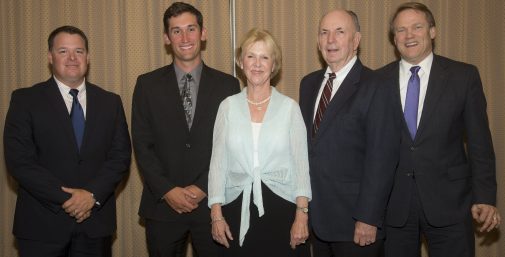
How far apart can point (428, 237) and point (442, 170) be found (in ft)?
1.25

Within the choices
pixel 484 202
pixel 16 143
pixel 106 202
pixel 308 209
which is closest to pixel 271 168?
pixel 308 209

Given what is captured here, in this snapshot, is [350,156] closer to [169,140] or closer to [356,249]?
[356,249]

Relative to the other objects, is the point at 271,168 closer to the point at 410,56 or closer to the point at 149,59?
the point at 410,56

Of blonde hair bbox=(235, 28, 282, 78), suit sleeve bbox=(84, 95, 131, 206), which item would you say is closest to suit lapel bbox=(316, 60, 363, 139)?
blonde hair bbox=(235, 28, 282, 78)

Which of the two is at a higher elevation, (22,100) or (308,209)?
(22,100)

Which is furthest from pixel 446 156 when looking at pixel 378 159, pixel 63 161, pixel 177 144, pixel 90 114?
pixel 63 161

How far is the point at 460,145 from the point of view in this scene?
2.78m

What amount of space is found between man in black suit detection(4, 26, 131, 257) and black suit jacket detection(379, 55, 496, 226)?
1594mm

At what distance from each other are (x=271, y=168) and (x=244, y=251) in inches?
16.6

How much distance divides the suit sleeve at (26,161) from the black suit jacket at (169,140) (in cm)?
46

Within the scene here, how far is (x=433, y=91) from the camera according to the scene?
274 cm

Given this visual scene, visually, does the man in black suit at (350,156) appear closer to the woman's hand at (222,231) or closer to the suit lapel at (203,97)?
the woman's hand at (222,231)

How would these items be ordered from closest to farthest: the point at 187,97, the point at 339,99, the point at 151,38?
1. the point at 339,99
2. the point at 187,97
3. the point at 151,38

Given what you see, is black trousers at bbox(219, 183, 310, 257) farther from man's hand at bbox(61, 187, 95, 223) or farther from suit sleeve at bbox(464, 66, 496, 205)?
suit sleeve at bbox(464, 66, 496, 205)
